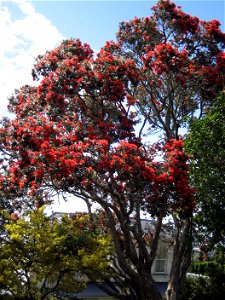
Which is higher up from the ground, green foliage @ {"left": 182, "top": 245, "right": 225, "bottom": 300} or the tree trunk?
the tree trunk

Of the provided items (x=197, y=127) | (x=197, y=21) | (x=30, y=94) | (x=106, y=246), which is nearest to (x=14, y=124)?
(x=30, y=94)

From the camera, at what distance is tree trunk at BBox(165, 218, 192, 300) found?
17281 mm

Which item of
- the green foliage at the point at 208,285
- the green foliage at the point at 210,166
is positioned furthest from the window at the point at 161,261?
the green foliage at the point at 210,166

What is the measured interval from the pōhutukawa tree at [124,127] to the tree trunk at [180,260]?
0.05 metres

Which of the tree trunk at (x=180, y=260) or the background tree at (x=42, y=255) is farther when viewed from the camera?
the tree trunk at (x=180, y=260)

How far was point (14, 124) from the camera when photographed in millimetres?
14883

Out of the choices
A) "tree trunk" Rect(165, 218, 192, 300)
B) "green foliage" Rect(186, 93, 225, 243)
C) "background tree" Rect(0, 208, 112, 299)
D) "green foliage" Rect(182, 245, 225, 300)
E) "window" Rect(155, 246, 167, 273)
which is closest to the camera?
"background tree" Rect(0, 208, 112, 299)

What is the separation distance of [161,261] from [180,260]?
38.2 ft

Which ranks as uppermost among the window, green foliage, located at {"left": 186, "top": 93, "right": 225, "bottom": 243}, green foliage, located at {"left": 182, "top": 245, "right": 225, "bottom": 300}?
green foliage, located at {"left": 186, "top": 93, "right": 225, "bottom": 243}

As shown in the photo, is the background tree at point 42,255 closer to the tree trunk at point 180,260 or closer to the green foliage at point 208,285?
the tree trunk at point 180,260

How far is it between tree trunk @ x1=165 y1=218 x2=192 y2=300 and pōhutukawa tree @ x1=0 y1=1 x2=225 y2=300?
0.15 feet

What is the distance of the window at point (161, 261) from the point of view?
28609 mm

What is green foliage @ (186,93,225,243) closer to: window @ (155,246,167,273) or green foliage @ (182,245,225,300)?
green foliage @ (182,245,225,300)

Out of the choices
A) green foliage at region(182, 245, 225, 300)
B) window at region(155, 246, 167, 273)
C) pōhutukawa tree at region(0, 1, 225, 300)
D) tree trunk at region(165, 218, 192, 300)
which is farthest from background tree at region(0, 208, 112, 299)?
window at region(155, 246, 167, 273)
